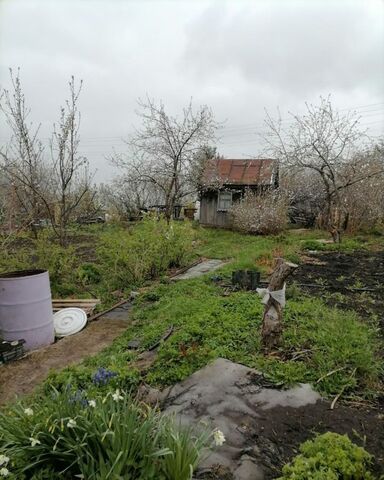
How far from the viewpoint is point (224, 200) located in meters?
18.1

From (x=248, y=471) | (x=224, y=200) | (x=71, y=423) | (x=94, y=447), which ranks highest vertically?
(x=224, y=200)

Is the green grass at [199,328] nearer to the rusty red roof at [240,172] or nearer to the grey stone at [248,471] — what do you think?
the grey stone at [248,471]

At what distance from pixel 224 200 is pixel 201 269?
980 cm

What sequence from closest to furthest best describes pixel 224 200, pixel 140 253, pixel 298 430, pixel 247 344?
1. pixel 298 430
2. pixel 247 344
3. pixel 140 253
4. pixel 224 200

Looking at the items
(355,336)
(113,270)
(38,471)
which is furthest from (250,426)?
(113,270)

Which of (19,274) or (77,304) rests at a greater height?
(19,274)

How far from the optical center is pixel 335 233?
39.8 ft

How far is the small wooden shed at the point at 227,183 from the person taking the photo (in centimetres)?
1738

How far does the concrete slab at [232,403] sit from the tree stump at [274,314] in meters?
0.52

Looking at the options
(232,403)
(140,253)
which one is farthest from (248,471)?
(140,253)

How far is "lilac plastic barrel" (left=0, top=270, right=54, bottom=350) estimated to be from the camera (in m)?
4.43

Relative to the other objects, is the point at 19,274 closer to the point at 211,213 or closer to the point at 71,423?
the point at 71,423

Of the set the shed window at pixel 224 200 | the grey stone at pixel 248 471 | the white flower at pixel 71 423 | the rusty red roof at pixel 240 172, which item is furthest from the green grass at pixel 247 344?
the shed window at pixel 224 200

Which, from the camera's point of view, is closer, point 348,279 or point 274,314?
point 274,314
